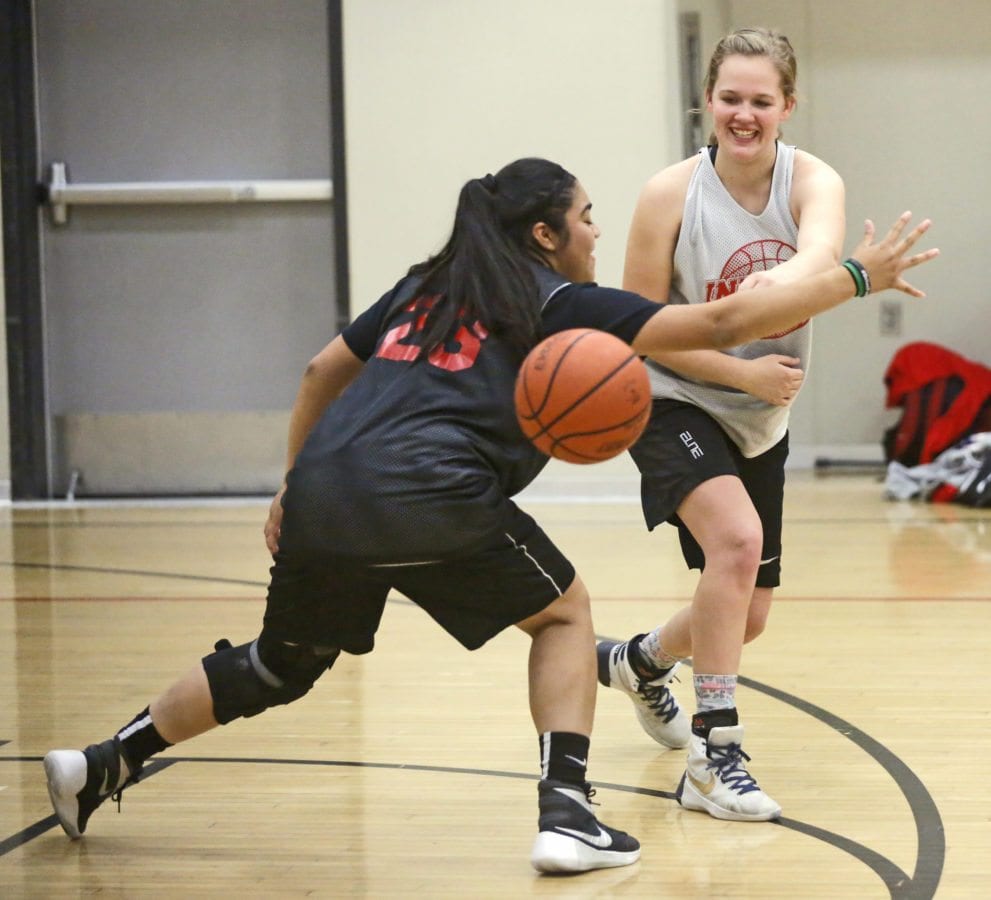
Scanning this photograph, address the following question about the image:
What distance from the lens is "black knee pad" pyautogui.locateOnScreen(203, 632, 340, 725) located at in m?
2.62

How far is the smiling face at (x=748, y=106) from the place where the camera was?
9.54 feet

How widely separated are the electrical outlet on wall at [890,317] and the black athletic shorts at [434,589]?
719 cm

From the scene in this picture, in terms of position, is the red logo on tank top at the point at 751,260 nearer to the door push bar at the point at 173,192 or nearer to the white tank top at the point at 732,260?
the white tank top at the point at 732,260

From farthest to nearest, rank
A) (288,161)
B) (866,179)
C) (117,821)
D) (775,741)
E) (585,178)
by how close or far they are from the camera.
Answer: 1. (866,179)
2. (288,161)
3. (585,178)
4. (775,741)
5. (117,821)

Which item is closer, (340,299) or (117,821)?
(117,821)

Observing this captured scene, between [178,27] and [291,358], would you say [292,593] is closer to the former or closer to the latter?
[291,358]

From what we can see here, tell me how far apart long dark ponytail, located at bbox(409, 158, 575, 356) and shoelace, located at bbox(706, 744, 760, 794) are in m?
0.89

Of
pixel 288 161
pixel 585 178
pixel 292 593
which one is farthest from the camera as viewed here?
pixel 288 161

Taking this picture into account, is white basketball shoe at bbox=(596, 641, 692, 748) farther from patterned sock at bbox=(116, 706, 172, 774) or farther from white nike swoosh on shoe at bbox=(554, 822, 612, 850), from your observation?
patterned sock at bbox=(116, 706, 172, 774)

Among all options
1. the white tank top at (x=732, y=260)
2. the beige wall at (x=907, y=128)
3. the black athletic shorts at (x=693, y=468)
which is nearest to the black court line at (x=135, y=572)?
the black athletic shorts at (x=693, y=468)

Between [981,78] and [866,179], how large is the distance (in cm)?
89

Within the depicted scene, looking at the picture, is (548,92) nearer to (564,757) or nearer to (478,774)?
(478,774)

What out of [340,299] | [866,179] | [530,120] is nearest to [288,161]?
[340,299]

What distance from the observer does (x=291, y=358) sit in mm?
8695
